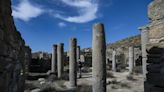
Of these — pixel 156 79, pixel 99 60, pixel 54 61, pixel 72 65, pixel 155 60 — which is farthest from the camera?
pixel 54 61

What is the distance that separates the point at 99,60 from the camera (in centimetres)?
1059

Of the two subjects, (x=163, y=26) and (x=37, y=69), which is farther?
(x=37, y=69)

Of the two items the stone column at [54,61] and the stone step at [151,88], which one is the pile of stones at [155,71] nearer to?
the stone step at [151,88]

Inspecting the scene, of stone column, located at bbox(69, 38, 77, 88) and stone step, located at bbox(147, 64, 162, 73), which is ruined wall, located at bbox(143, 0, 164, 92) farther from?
stone column, located at bbox(69, 38, 77, 88)

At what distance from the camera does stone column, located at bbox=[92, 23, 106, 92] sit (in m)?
10.5

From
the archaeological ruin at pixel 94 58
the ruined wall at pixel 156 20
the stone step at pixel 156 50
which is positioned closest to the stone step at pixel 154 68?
the archaeological ruin at pixel 94 58

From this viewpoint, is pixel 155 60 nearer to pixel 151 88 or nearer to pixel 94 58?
pixel 151 88

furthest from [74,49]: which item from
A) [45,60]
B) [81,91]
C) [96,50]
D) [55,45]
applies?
[45,60]

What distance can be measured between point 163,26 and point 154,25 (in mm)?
259

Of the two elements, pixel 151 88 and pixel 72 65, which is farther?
pixel 72 65

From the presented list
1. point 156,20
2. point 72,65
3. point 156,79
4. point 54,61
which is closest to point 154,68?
point 156,79

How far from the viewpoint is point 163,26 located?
16.1 feet

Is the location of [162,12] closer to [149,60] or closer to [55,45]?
[149,60]

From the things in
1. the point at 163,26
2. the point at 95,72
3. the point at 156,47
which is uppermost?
the point at 163,26
